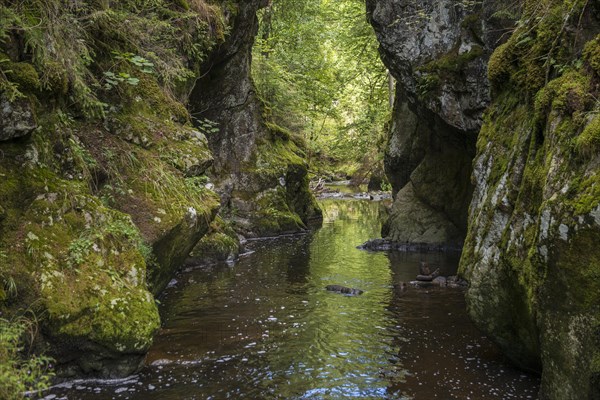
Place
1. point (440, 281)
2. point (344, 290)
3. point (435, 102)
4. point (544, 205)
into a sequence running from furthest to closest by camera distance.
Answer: point (435, 102) → point (440, 281) → point (344, 290) → point (544, 205)

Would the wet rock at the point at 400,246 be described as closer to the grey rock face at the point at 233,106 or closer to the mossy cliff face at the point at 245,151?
the mossy cliff face at the point at 245,151

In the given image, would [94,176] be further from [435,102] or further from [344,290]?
[435,102]

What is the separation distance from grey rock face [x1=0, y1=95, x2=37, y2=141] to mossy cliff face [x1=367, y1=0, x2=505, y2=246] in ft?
33.4

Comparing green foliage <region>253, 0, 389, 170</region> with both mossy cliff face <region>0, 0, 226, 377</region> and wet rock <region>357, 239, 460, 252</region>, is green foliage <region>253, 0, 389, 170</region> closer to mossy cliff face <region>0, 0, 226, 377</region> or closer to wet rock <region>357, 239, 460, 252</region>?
wet rock <region>357, 239, 460, 252</region>

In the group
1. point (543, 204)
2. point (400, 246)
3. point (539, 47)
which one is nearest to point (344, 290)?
point (539, 47)

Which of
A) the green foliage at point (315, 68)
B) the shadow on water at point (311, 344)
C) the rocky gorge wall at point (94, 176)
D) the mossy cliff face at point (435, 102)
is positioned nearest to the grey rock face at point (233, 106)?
the green foliage at point (315, 68)

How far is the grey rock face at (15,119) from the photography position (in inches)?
246

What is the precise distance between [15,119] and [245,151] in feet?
50.2

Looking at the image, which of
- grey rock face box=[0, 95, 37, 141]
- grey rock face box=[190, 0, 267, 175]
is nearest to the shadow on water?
grey rock face box=[0, 95, 37, 141]

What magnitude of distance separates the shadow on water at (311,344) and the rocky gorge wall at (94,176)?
0.80 meters

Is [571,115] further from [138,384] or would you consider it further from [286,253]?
[286,253]

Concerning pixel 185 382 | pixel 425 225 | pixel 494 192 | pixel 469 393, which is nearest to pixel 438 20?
pixel 425 225

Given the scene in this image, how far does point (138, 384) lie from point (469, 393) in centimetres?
398

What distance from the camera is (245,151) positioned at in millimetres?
21594
